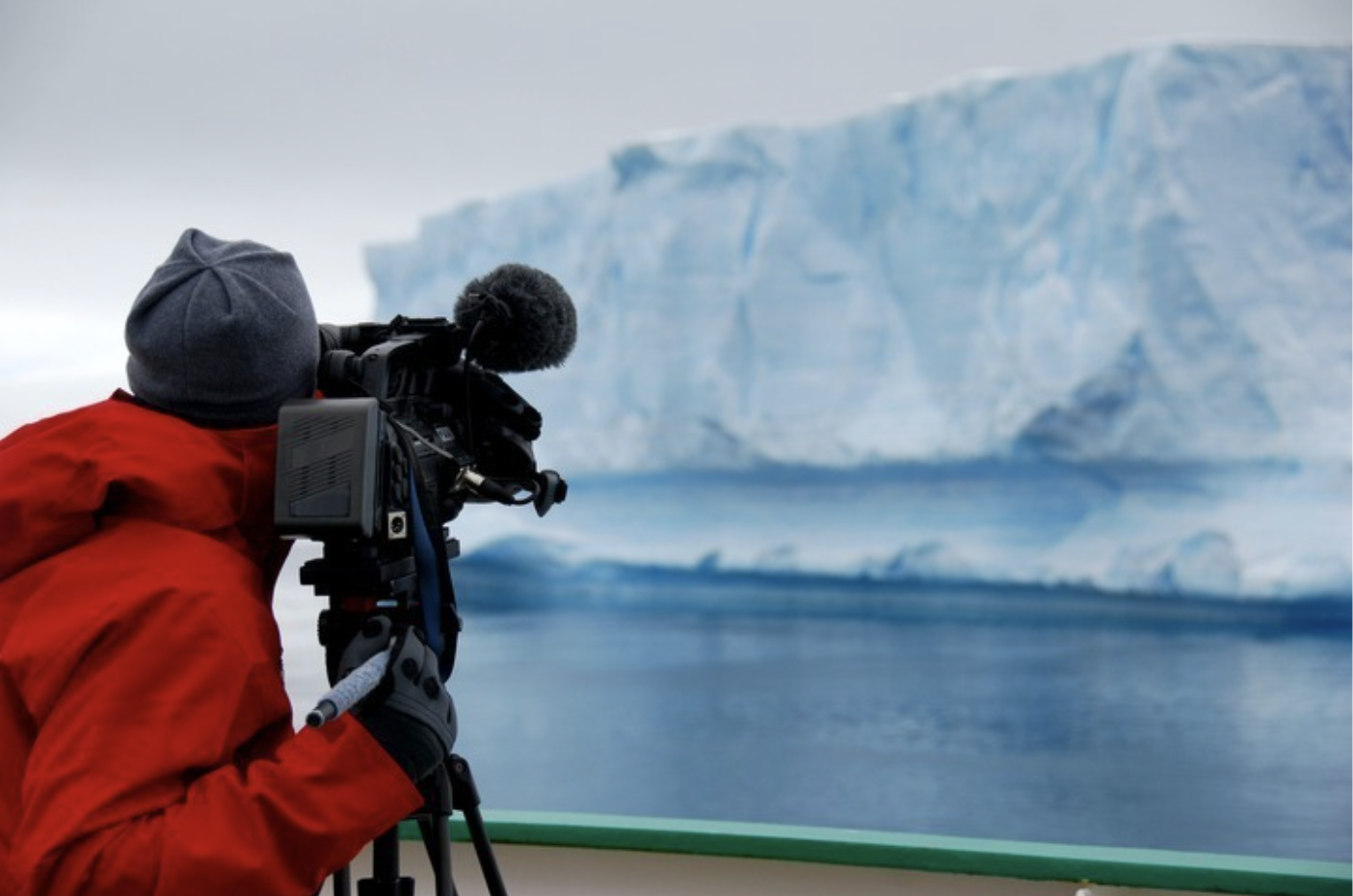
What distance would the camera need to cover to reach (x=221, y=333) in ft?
1.94

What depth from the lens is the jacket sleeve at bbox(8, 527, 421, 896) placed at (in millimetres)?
525

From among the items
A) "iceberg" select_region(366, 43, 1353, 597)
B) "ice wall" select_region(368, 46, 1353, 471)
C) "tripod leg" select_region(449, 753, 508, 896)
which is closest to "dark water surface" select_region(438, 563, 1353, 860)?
"iceberg" select_region(366, 43, 1353, 597)

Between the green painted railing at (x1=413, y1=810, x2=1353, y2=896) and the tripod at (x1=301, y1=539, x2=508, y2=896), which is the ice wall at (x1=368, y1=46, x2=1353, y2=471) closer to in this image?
the green painted railing at (x1=413, y1=810, x2=1353, y2=896)

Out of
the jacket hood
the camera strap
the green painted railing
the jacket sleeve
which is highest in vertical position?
the jacket hood

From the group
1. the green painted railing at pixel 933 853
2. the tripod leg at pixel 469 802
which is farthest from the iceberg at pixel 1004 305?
the tripod leg at pixel 469 802

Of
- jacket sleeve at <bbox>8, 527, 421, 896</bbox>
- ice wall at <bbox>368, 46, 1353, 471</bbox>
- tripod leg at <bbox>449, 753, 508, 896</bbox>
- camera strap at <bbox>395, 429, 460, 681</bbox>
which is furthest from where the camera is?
ice wall at <bbox>368, 46, 1353, 471</bbox>

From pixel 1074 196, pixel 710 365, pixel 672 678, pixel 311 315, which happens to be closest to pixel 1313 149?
pixel 1074 196

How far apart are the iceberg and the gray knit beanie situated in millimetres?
7603

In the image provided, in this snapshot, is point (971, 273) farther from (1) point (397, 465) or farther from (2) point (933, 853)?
(1) point (397, 465)

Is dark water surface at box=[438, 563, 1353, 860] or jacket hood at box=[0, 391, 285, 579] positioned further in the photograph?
dark water surface at box=[438, 563, 1353, 860]

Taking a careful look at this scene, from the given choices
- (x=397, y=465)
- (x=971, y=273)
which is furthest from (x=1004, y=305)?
(x=397, y=465)

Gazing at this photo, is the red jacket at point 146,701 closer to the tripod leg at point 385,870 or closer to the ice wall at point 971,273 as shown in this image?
the tripod leg at point 385,870

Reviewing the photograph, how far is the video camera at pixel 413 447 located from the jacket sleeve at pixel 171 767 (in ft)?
0.18

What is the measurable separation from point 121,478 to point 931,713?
11.3 m
